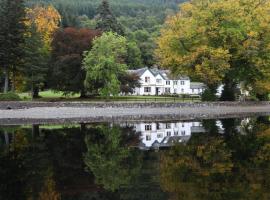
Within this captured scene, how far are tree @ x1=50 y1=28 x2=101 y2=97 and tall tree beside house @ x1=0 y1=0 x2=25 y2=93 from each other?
6.41 metres

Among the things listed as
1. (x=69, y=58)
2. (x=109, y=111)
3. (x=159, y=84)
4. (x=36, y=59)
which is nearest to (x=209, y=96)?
(x=109, y=111)

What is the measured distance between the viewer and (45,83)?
242 feet

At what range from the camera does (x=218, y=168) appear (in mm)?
20000

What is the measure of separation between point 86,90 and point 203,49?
19.5 m

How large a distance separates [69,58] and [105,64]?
23.3 feet

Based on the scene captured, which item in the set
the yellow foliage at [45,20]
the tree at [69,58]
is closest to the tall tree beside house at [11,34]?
the tree at [69,58]

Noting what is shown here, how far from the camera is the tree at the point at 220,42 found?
189 ft

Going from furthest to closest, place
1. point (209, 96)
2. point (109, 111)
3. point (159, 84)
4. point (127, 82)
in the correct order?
point (159, 84) < point (127, 82) < point (209, 96) < point (109, 111)

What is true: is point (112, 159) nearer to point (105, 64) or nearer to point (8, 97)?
point (8, 97)

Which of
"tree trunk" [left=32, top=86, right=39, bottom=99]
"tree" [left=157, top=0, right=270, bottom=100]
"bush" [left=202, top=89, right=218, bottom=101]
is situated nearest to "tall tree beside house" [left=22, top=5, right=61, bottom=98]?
"tree trunk" [left=32, top=86, right=39, bottom=99]

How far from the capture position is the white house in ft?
339

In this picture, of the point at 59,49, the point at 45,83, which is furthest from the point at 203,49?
Result: the point at 45,83

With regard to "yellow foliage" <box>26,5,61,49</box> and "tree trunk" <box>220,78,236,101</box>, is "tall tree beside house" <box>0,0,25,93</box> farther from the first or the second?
"tree trunk" <box>220,78,236,101</box>

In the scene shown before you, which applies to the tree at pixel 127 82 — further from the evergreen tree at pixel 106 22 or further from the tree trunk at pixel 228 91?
the evergreen tree at pixel 106 22
